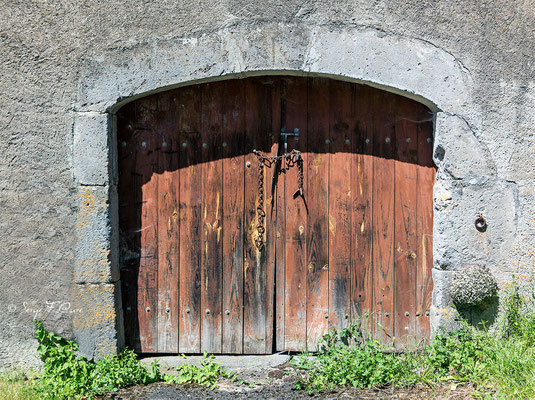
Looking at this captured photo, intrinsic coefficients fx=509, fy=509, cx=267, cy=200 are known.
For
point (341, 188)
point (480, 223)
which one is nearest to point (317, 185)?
point (341, 188)

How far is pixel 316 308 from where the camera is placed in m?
3.54

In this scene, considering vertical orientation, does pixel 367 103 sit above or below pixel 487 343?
above

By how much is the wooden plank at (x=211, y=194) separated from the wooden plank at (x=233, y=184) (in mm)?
37

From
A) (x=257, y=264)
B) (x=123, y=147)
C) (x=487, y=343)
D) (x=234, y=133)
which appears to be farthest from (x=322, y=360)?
(x=123, y=147)

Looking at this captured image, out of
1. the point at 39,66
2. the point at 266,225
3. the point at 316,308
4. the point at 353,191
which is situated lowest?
the point at 316,308

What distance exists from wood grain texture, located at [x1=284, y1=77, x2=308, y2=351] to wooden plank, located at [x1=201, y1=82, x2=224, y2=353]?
472 mm

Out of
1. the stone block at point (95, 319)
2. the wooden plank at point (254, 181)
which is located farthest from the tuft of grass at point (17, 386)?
the wooden plank at point (254, 181)

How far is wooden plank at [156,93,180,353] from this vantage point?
353 centimetres

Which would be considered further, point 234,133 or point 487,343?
point 234,133

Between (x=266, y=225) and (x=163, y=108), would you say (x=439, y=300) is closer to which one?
(x=266, y=225)

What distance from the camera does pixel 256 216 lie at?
11.6ft

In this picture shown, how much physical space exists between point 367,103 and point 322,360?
176cm

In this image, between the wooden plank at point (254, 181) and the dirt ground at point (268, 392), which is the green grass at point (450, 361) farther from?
the wooden plank at point (254, 181)

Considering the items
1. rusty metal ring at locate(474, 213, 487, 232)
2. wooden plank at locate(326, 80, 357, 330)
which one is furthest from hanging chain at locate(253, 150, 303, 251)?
rusty metal ring at locate(474, 213, 487, 232)
